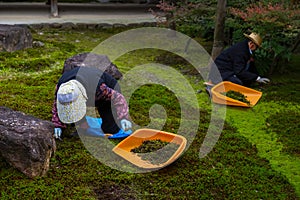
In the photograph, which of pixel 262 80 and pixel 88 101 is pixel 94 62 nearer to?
pixel 88 101

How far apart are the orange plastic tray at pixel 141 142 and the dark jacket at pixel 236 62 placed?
2037mm

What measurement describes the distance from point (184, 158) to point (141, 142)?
0.42m

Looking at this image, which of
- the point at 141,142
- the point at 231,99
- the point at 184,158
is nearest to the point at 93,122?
the point at 141,142

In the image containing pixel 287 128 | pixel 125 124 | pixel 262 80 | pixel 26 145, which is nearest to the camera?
pixel 26 145

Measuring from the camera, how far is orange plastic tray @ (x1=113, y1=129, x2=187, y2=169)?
12.3 feet

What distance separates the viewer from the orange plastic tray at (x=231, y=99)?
17.6ft

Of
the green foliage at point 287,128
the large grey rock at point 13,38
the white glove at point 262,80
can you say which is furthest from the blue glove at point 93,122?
the large grey rock at point 13,38

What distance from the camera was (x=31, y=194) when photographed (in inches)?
128

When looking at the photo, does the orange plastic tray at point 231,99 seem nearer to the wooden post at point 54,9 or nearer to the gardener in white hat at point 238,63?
the gardener in white hat at point 238,63

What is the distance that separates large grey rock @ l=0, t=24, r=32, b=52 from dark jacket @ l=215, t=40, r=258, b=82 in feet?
11.1

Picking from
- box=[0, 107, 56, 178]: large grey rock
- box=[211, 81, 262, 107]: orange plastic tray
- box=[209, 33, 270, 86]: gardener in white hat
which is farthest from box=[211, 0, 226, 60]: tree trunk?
box=[0, 107, 56, 178]: large grey rock

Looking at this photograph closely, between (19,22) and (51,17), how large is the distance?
91 cm

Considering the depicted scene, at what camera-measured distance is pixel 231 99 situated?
210 inches

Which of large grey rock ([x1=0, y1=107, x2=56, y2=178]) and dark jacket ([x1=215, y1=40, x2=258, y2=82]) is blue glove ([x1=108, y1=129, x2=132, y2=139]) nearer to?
large grey rock ([x1=0, y1=107, x2=56, y2=178])
